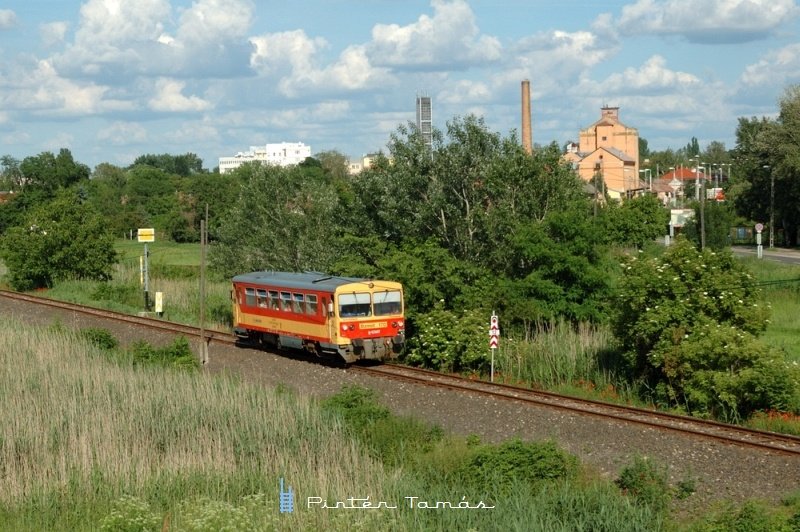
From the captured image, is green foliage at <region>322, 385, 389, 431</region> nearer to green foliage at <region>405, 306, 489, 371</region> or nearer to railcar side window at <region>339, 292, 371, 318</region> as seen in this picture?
railcar side window at <region>339, 292, 371, 318</region>

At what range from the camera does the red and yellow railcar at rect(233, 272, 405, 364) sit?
27562 mm

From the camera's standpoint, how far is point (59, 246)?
180 ft

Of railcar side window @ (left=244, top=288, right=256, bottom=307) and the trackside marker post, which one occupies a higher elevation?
railcar side window @ (left=244, top=288, right=256, bottom=307)

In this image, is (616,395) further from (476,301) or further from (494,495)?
(494,495)

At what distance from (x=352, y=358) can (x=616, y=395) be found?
23.6 feet

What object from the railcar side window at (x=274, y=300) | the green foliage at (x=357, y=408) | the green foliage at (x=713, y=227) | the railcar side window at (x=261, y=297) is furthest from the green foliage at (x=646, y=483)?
the green foliage at (x=713, y=227)

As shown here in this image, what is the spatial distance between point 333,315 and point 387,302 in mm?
1836

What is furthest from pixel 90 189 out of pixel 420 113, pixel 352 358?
pixel 352 358

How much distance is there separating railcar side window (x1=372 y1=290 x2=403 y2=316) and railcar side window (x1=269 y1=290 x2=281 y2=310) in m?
3.26

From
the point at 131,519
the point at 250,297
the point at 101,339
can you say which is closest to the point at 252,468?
Answer: the point at 131,519

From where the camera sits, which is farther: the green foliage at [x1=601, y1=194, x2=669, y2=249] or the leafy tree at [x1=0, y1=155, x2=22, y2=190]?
the leafy tree at [x1=0, y1=155, x2=22, y2=190]

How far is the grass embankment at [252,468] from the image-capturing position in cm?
1432

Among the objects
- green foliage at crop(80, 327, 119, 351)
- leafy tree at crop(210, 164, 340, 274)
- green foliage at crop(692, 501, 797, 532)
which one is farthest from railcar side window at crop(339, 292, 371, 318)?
green foliage at crop(692, 501, 797, 532)

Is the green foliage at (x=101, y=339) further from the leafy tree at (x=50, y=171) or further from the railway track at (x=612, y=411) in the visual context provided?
the leafy tree at (x=50, y=171)
